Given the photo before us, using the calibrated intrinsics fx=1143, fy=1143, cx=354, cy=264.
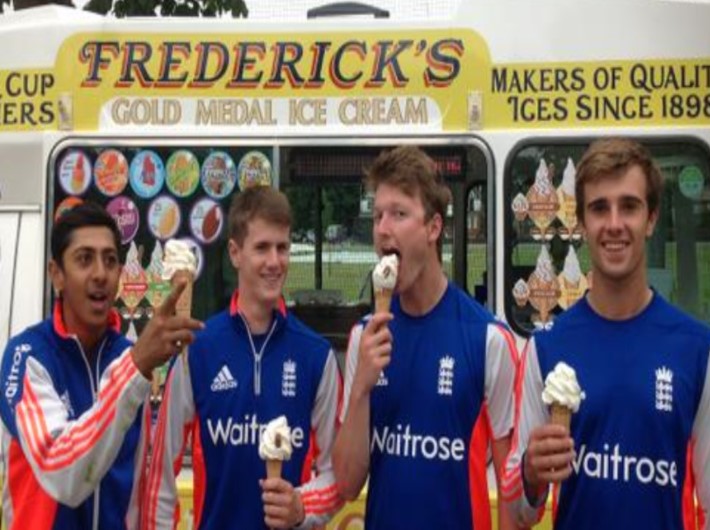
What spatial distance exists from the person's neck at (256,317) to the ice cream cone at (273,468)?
492 mm

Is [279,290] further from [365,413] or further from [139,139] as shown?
[139,139]

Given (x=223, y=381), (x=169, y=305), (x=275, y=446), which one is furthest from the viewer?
(x=223, y=381)

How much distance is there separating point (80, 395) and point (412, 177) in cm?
110

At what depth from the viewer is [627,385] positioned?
2.82 metres

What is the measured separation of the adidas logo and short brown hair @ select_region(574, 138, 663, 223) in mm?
1149

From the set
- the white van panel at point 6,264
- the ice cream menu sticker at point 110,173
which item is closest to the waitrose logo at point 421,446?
the ice cream menu sticker at point 110,173

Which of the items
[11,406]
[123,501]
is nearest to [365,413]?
[123,501]

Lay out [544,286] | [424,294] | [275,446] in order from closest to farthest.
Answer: [275,446] < [424,294] < [544,286]

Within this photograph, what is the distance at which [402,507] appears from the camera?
10.5 feet

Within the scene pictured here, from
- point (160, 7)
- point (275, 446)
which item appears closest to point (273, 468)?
point (275, 446)

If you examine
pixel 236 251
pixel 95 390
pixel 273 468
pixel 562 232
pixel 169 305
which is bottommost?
pixel 273 468

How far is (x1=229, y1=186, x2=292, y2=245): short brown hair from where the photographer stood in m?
3.45

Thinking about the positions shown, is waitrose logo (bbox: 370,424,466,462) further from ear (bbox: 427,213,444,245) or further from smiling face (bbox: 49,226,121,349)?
smiling face (bbox: 49,226,121,349)

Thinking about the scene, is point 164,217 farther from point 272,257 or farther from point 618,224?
point 618,224
